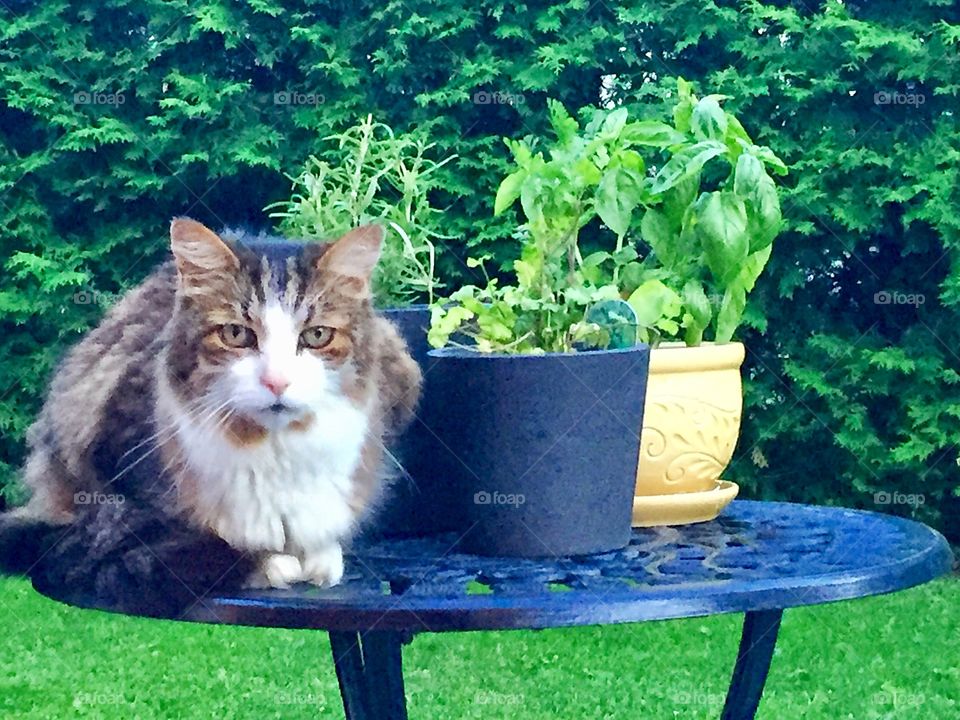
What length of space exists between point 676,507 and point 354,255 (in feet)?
1.68

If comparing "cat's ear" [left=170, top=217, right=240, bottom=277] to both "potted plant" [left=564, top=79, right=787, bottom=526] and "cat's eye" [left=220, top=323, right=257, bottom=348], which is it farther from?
"potted plant" [left=564, top=79, right=787, bottom=526]

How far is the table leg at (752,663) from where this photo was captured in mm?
1386

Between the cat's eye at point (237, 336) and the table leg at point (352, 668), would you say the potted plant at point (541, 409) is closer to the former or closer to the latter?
the cat's eye at point (237, 336)

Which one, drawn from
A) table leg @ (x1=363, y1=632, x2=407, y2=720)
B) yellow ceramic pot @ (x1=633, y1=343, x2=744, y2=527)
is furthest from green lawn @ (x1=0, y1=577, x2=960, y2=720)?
yellow ceramic pot @ (x1=633, y1=343, x2=744, y2=527)

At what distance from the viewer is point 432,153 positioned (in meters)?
3.38

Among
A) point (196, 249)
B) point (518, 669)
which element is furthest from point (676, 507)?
point (518, 669)

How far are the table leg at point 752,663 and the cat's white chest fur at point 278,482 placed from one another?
61 cm

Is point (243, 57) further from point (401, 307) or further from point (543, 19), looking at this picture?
point (401, 307)

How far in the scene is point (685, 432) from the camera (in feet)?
4.23

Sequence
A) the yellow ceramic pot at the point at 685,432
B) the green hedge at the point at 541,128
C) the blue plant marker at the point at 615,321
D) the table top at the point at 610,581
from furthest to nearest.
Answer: the green hedge at the point at 541,128 < the yellow ceramic pot at the point at 685,432 < the blue plant marker at the point at 615,321 < the table top at the point at 610,581

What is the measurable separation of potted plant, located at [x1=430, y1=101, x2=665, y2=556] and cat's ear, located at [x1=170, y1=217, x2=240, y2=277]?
240 mm

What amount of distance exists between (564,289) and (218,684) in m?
1.79

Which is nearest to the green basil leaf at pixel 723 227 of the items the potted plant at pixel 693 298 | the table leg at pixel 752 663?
the potted plant at pixel 693 298

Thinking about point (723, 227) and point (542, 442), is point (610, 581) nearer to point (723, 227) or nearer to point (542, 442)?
point (542, 442)
